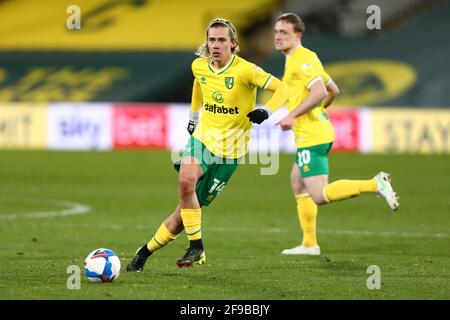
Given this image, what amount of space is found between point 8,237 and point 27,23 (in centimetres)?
2411

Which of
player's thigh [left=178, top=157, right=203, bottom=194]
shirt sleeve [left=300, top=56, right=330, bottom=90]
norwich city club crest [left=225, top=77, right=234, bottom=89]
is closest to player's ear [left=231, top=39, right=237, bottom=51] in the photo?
norwich city club crest [left=225, top=77, right=234, bottom=89]

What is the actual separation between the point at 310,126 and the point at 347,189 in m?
0.89

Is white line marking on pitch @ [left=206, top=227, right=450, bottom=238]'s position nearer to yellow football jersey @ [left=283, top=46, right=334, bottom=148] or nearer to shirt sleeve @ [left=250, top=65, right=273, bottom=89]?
yellow football jersey @ [left=283, top=46, right=334, bottom=148]

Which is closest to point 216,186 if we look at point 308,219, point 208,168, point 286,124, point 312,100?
point 208,168

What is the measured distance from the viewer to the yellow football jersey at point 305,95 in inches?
392

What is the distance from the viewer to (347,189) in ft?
31.8

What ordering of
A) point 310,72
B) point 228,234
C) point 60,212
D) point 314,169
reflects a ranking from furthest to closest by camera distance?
point 60,212
point 228,234
point 314,169
point 310,72

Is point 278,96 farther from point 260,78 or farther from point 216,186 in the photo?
point 216,186

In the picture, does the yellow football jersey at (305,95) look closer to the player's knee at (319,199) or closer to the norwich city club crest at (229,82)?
the player's knee at (319,199)

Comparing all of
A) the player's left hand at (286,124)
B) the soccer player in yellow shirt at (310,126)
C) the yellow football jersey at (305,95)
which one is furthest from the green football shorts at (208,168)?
the yellow football jersey at (305,95)

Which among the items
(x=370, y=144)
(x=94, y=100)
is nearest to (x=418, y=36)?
(x=370, y=144)

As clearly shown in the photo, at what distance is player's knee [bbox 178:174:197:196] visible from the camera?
8766 millimetres

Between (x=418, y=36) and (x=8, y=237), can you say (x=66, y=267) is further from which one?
(x=418, y=36)

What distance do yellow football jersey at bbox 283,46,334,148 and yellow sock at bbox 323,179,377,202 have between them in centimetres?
57
